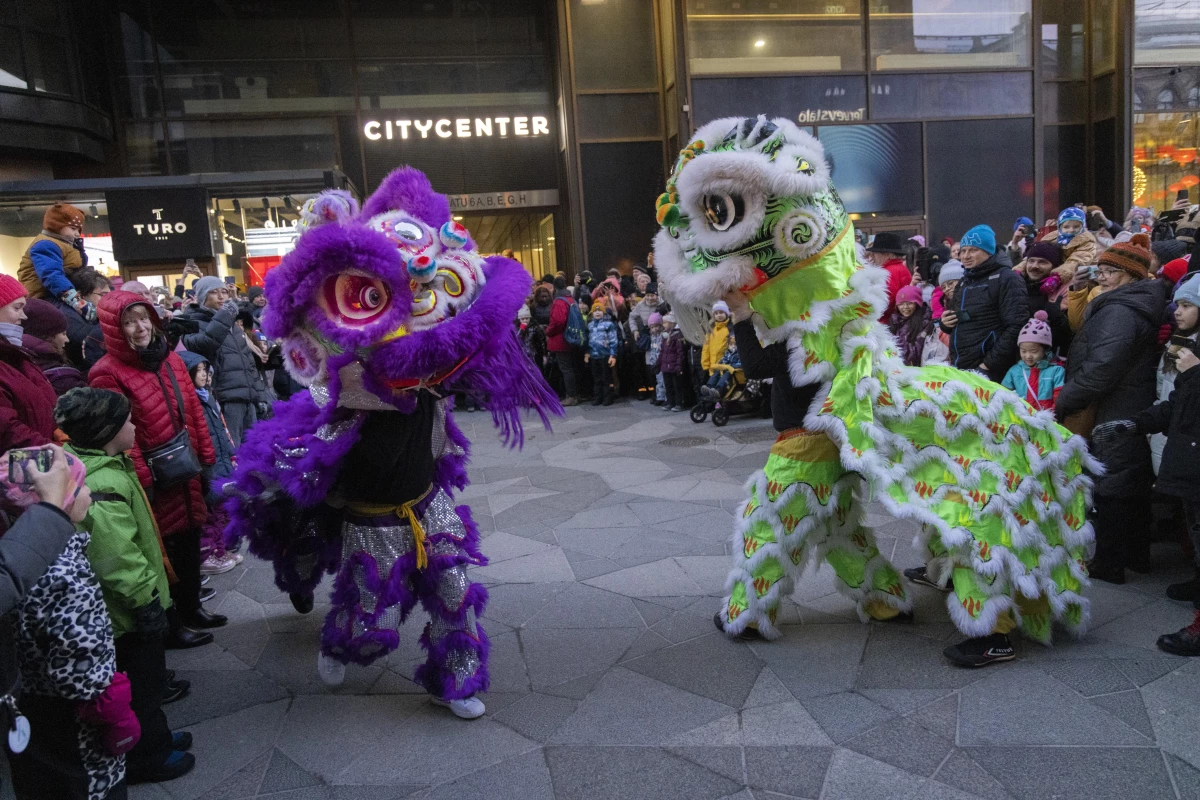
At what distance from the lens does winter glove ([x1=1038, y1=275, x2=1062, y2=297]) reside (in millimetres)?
5801

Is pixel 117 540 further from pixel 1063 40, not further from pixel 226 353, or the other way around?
pixel 1063 40

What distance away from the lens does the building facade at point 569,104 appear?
45.5 ft

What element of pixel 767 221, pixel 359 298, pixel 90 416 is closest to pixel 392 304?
pixel 359 298

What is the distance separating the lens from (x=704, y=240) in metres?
3.50

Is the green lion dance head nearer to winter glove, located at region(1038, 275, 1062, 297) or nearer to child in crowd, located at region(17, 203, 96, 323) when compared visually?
winter glove, located at region(1038, 275, 1062, 297)

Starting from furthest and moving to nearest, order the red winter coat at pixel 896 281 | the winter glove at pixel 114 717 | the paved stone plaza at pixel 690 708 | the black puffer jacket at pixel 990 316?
the red winter coat at pixel 896 281, the black puffer jacket at pixel 990 316, the paved stone plaza at pixel 690 708, the winter glove at pixel 114 717

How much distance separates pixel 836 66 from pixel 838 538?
12830 mm

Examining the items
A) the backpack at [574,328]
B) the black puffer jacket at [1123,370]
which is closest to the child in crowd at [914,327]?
the black puffer jacket at [1123,370]

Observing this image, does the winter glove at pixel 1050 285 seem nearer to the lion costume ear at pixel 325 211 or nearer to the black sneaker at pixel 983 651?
the black sneaker at pixel 983 651

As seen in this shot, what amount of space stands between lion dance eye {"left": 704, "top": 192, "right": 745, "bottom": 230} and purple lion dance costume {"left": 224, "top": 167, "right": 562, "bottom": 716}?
0.85m

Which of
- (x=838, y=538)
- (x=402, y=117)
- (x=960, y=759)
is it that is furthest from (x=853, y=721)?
(x=402, y=117)

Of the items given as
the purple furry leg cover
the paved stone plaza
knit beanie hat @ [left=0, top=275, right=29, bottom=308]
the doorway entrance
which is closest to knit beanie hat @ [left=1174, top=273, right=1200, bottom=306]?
the paved stone plaza

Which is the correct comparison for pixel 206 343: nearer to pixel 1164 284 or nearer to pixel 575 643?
pixel 575 643

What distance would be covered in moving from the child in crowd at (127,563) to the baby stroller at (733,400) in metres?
7.19
